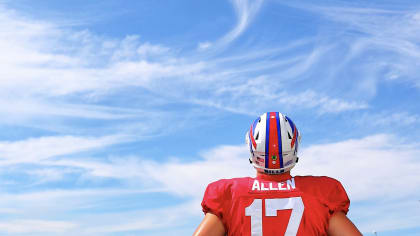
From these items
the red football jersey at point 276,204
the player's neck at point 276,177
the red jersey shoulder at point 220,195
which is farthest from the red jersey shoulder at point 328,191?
the red jersey shoulder at point 220,195

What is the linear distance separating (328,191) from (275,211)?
102cm

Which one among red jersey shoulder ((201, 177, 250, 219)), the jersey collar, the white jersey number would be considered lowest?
the white jersey number

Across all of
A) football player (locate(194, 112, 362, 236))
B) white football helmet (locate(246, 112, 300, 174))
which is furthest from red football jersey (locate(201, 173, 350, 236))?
white football helmet (locate(246, 112, 300, 174))

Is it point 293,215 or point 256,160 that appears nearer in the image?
point 293,215

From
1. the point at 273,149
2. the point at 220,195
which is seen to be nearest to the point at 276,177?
the point at 273,149

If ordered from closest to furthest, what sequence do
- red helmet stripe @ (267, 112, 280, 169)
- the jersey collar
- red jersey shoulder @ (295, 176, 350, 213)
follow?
red jersey shoulder @ (295, 176, 350, 213) < red helmet stripe @ (267, 112, 280, 169) < the jersey collar

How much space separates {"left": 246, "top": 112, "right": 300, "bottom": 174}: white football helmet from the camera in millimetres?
9539

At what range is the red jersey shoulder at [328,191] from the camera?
9336mm

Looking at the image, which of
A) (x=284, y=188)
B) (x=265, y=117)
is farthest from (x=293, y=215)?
(x=265, y=117)

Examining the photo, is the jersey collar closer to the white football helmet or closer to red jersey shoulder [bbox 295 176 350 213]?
the white football helmet

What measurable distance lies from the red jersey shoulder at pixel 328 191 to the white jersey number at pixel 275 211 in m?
0.31

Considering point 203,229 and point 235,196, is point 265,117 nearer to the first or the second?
point 235,196

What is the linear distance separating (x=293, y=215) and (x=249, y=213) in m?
0.73

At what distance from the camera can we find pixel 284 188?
9.40m
